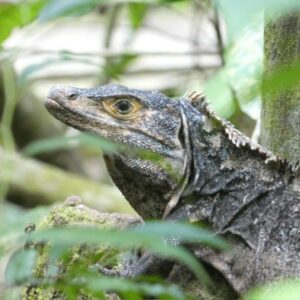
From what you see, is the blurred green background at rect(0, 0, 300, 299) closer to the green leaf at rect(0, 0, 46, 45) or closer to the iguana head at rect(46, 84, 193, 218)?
the green leaf at rect(0, 0, 46, 45)

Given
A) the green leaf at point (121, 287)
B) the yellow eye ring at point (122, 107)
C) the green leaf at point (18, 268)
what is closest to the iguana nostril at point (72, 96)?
the yellow eye ring at point (122, 107)

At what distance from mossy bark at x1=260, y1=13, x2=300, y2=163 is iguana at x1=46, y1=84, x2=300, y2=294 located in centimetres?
19

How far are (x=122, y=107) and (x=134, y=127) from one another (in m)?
0.09

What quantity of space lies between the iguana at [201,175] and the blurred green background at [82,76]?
0.51 ft

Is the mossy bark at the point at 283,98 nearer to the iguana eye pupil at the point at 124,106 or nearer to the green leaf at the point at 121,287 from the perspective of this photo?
Answer: the iguana eye pupil at the point at 124,106

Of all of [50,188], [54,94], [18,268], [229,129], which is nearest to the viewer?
[18,268]

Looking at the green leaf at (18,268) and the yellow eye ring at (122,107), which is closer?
the green leaf at (18,268)

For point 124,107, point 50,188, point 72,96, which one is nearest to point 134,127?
point 124,107

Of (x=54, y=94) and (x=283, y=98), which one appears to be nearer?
(x=283, y=98)

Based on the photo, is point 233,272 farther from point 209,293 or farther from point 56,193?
point 56,193

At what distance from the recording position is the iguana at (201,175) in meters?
3.11

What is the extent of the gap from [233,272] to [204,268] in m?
0.12

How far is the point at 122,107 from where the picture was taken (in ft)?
11.8

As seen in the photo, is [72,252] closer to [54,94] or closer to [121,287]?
[54,94]
